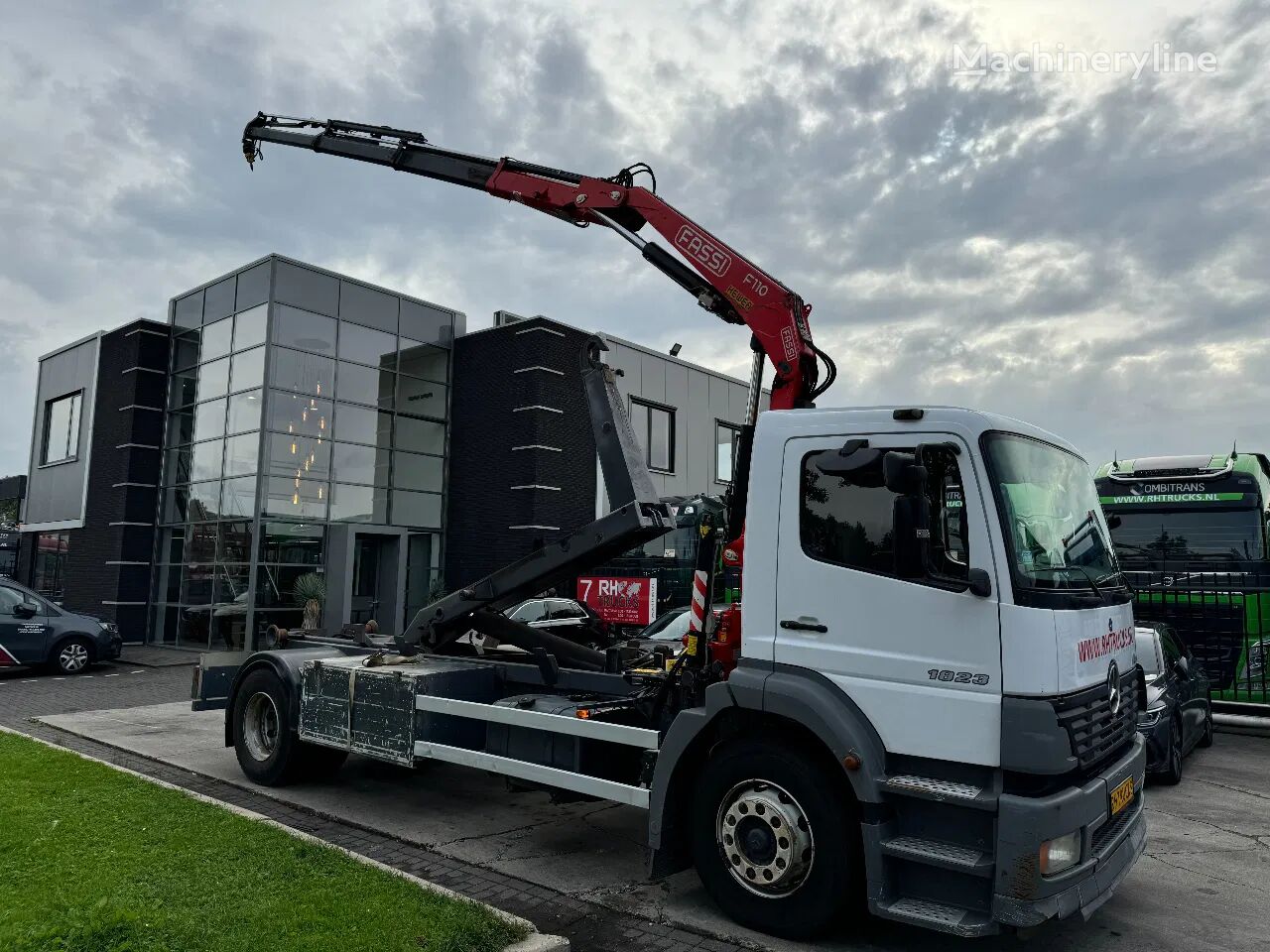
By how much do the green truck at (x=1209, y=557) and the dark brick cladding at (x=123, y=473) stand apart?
68.0 feet

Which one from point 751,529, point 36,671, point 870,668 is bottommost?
point 36,671

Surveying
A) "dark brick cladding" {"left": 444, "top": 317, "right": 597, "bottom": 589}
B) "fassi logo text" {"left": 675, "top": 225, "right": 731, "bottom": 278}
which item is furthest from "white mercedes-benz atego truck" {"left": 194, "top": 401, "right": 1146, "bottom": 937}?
"dark brick cladding" {"left": 444, "top": 317, "right": 597, "bottom": 589}

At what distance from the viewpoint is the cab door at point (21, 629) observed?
50.0ft

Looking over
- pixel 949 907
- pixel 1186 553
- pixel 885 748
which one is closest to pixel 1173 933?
pixel 949 907

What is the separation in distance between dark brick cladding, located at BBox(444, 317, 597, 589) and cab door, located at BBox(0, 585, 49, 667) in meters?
8.80

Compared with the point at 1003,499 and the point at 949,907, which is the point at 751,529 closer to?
the point at 1003,499

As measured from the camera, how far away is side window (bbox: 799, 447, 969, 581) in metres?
4.20

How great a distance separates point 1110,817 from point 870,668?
133cm

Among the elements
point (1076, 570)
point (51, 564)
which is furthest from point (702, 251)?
point (51, 564)

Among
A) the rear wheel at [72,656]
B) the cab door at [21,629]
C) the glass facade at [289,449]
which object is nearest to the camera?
the cab door at [21,629]

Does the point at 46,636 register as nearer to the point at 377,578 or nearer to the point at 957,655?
the point at 377,578

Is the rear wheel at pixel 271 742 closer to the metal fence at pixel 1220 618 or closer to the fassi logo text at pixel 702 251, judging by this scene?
the fassi logo text at pixel 702 251

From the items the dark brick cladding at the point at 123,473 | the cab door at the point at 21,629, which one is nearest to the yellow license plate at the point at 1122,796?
the cab door at the point at 21,629

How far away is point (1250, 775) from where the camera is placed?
353 inches
